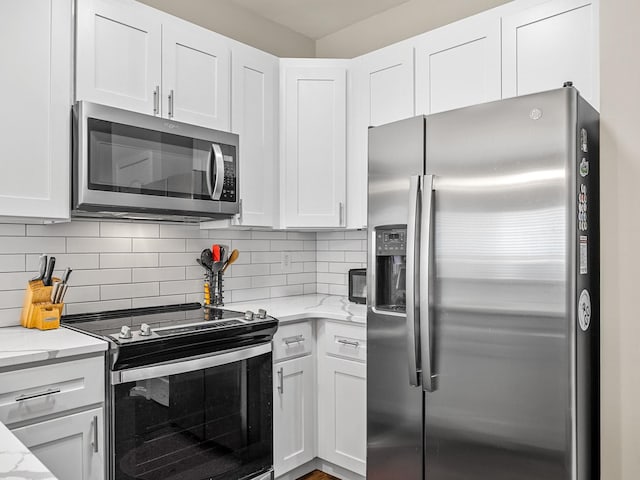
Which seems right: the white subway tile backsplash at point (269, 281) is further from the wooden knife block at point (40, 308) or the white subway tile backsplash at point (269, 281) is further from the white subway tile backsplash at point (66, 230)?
the wooden knife block at point (40, 308)

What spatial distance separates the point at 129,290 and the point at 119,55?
3.64ft

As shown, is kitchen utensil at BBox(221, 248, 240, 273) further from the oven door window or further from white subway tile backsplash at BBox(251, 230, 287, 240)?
the oven door window

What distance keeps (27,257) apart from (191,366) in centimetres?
89

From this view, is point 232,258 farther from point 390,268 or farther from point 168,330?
point 390,268

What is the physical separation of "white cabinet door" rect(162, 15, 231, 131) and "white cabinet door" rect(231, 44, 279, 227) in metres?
0.08

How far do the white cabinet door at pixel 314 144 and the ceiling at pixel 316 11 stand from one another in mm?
528

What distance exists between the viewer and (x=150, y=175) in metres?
2.19

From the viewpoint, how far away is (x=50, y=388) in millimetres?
1670

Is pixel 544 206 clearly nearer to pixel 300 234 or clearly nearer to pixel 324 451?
pixel 324 451

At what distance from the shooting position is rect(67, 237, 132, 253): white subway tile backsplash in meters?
2.32

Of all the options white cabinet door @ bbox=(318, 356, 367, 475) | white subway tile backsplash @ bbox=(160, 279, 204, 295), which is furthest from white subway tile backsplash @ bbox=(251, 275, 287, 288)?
white cabinet door @ bbox=(318, 356, 367, 475)

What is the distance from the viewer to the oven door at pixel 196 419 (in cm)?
185

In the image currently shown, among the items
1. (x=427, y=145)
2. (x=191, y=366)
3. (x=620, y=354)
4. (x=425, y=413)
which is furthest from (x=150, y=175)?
(x=620, y=354)

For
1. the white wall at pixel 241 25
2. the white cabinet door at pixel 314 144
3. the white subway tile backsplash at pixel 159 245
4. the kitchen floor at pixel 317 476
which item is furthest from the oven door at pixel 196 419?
the white wall at pixel 241 25
